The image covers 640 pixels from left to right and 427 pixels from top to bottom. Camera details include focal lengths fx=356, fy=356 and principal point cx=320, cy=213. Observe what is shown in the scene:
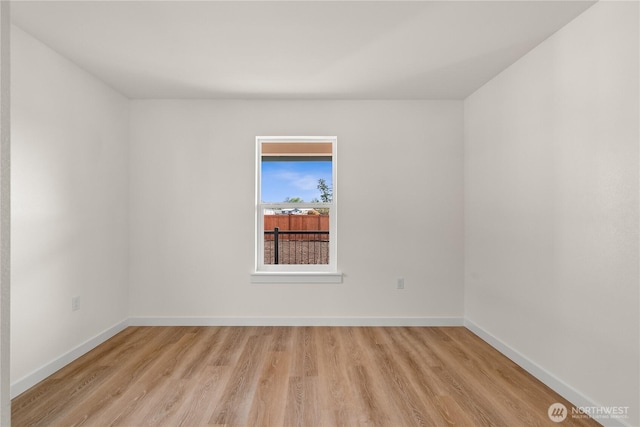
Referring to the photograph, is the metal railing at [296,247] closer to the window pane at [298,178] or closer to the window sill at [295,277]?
the window sill at [295,277]

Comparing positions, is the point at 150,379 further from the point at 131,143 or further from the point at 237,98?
the point at 237,98

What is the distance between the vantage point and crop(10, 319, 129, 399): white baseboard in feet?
8.13

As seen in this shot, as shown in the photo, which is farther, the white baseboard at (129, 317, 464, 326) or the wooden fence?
the wooden fence

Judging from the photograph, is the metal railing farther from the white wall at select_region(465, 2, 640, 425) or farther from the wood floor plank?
the white wall at select_region(465, 2, 640, 425)

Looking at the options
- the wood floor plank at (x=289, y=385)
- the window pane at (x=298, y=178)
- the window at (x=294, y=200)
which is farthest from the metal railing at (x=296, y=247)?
the wood floor plank at (x=289, y=385)

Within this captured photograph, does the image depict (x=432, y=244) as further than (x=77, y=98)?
Yes

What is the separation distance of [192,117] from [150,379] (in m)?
2.74

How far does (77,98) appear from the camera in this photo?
10.3 ft

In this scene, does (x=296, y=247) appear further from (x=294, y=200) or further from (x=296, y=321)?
(x=296, y=321)

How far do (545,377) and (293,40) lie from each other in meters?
3.14

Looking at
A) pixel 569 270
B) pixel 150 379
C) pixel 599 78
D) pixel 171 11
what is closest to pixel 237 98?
pixel 171 11

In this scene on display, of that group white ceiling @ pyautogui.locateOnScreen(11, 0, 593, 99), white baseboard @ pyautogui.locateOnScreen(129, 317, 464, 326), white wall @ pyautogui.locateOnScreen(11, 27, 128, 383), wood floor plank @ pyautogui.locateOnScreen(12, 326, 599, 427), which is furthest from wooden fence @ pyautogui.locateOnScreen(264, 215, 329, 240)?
white wall @ pyautogui.locateOnScreen(11, 27, 128, 383)

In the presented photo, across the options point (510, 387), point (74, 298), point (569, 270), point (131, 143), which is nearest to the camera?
point (569, 270)

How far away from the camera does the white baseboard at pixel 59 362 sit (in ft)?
8.13
